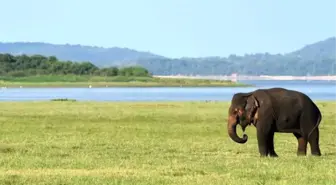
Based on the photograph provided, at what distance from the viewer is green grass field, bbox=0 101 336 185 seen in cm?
1745

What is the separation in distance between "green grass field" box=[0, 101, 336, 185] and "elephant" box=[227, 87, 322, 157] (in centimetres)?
56

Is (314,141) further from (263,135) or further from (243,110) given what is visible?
(243,110)

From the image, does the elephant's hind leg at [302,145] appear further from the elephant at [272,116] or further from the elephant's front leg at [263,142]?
the elephant's front leg at [263,142]

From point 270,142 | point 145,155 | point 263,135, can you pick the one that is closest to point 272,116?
point 263,135

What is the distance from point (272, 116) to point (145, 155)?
10.9 feet

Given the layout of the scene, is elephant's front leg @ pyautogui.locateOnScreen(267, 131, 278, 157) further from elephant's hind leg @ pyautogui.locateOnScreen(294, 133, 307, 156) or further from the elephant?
elephant's hind leg @ pyautogui.locateOnScreen(294, 133, 307, 156)

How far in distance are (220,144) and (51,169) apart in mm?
8942

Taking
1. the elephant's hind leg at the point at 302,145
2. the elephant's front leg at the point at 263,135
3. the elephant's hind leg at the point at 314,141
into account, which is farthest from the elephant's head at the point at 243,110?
Answer: the elephant's hind leg at the point at 314,141

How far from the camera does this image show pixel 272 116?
21.9 metres

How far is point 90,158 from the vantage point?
70.1ft

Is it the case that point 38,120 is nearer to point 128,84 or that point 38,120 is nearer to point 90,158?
point 90,158

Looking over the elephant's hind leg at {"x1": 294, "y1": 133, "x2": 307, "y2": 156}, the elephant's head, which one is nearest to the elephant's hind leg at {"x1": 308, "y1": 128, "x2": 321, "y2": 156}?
the elephant's hind leg at {"x1": 294, "y1": 133, "x2": 307, "y2": 156}

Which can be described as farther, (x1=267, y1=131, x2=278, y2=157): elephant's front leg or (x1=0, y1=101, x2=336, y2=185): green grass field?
(x1=267, y1=131, x2=278, y2=157): elephant's front leg

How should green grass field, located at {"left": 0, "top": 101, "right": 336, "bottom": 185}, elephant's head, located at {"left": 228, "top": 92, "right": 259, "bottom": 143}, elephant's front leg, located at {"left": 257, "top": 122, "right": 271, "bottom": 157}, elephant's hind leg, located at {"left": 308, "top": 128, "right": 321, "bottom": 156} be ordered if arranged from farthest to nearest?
elephant's hind leg, located at {"left": 308, "top": 128, "right": 321, "bottom": 156} < elephant's head, located at {"left": 228, "top": 92, "right": 259, "bottom": 143} < elephant's front leg, located at {"left": 257, "top": 122, "right": 271, "bottom": 157} < green grass field, located at {"left": 0, "top": 101, "right": 336, "bottom": 185}
